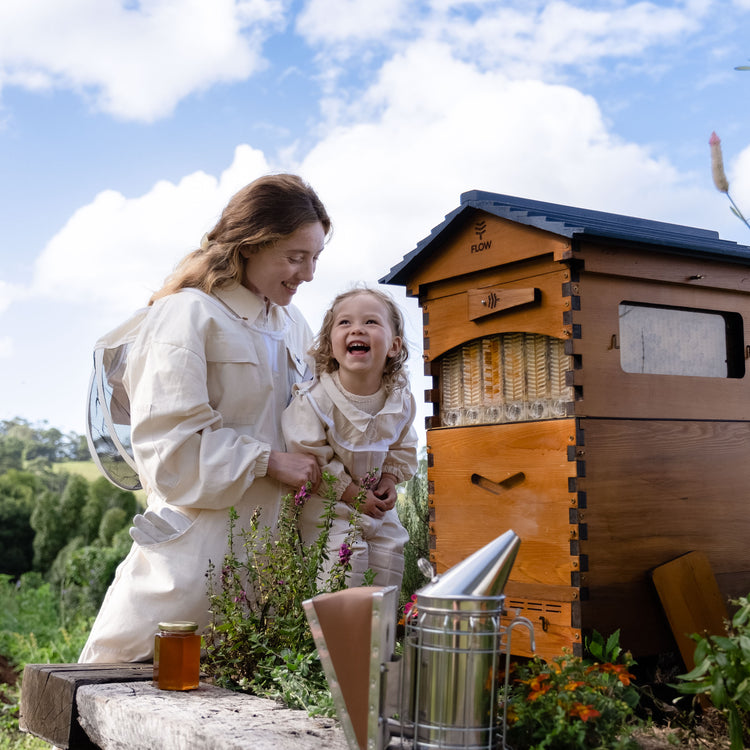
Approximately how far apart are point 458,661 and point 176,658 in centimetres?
137

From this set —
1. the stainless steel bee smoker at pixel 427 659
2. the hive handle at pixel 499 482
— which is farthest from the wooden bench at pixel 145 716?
the hive handle at pixel 499 482

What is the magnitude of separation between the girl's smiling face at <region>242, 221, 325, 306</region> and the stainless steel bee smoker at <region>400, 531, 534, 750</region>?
1983 millimetres

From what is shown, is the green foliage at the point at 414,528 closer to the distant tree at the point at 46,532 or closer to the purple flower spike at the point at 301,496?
the purple flower spike at the point at 301,496

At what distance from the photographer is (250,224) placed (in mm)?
3773

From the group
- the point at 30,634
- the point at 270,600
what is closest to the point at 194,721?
the point at 270,600

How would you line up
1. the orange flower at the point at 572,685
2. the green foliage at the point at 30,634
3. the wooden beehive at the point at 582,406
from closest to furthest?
the orange flower at the point at 572,685
the wooden beehive at the point at 582,406
the green foliage at the point at 30,634

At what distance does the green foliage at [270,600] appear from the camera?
3273mm

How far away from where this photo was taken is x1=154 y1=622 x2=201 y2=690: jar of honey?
10.1 feet

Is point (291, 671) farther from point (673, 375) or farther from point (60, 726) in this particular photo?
point (673, 375)

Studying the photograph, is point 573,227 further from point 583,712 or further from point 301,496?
point 583,712

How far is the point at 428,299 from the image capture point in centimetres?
392

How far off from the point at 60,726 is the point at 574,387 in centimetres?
233

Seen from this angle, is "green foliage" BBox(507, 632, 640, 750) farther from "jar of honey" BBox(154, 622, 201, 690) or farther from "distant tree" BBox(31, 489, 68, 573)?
"distant tree" BBox(31, 489, 68, 573)

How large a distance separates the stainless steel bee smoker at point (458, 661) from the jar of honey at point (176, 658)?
1.18 metres
